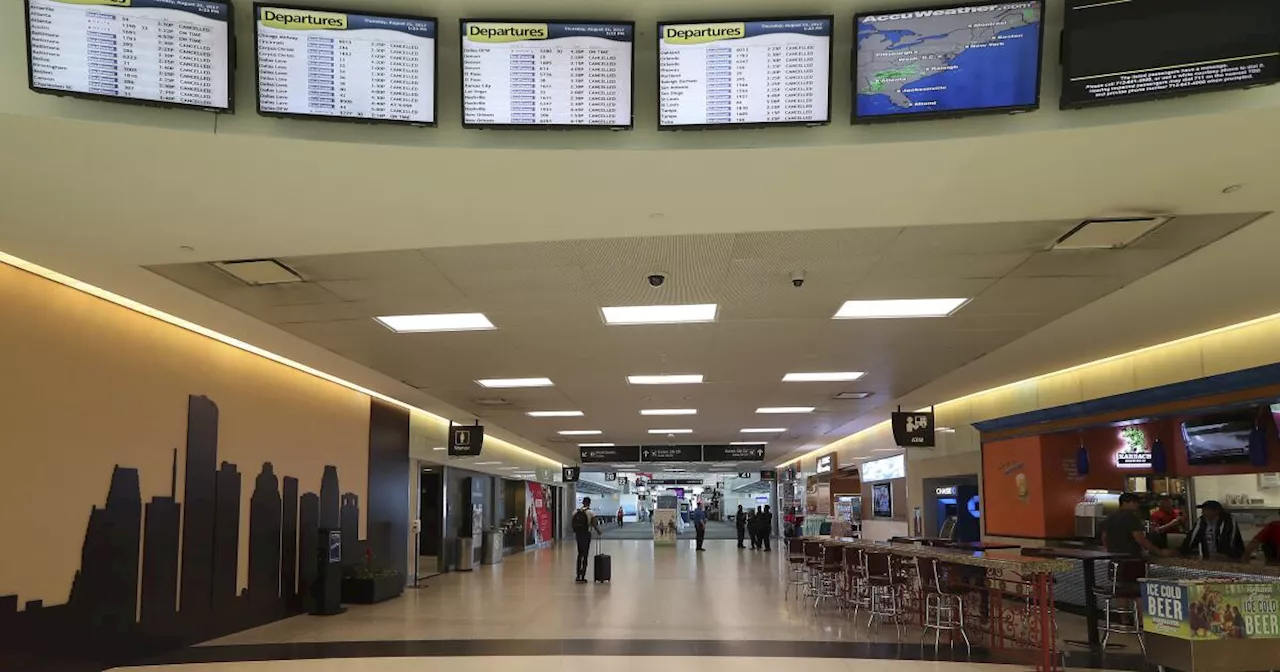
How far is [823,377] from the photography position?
1077 centimetres

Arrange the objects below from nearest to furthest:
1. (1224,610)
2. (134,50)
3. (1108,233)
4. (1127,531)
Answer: (134,50), (1108,233), (1224,610), (1127,531)

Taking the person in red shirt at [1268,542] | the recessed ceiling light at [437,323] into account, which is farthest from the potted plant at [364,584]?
the person in red shirt at [1268,542]

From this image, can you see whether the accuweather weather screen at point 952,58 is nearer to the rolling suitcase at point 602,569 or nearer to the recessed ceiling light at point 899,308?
the recessed ceiling light at point 899,308

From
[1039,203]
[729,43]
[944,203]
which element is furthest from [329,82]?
[1039,203]

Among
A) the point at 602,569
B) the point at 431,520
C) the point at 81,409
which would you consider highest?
the point at 81,409

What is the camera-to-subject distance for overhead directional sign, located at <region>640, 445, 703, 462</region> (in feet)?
69.8

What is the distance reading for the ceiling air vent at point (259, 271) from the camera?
18.2ft

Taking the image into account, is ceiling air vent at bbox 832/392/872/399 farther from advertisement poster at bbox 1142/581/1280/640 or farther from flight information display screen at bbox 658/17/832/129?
flight information display screen at bbox 658/17/832/129

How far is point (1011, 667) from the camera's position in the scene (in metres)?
7.25

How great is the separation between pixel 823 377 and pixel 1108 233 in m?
6.02

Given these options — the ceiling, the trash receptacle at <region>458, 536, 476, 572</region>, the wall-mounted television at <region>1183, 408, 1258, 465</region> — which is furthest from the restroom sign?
the wall-mounted television at <region>1183, 408, 1258, 465</region>

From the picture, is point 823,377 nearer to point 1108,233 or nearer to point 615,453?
point 1108,233

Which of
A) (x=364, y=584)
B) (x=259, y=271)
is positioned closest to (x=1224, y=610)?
(x=259, y=271)

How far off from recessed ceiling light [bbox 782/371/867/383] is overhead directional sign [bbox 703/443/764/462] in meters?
9.93
